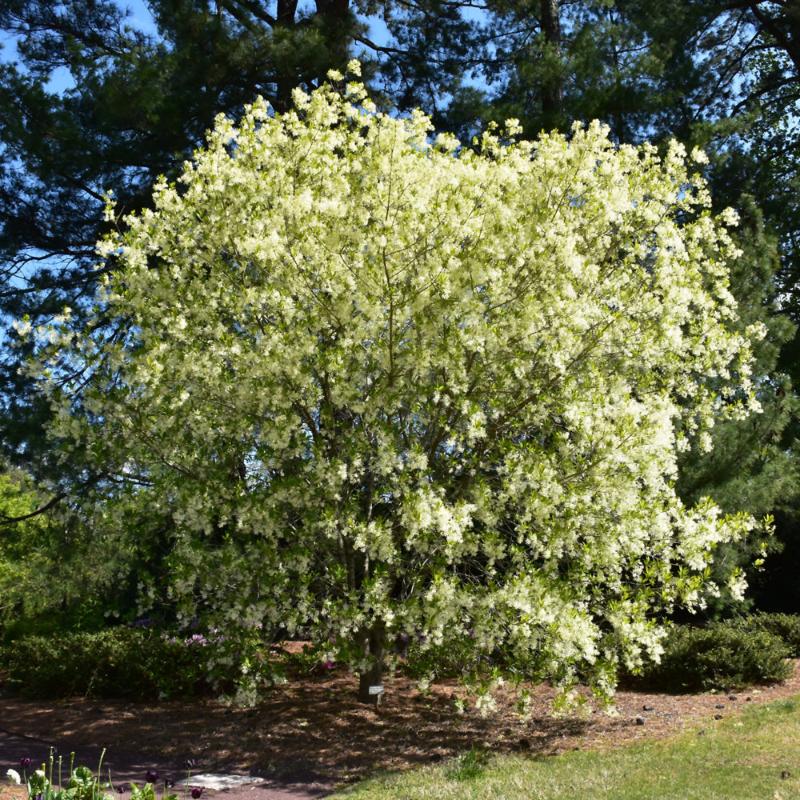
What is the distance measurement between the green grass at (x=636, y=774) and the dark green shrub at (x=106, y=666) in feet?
14.3

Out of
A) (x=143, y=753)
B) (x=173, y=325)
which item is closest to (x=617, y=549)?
(x=173, y=325)

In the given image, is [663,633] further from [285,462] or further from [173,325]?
[173,325]

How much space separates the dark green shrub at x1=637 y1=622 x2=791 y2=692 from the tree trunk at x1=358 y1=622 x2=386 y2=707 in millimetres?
3401

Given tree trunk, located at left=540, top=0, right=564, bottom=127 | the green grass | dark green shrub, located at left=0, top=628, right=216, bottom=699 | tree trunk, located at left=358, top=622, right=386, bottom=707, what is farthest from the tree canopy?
tree trunk, located at left=540, top=0, right=564, bottom=127

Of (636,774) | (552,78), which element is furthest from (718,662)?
(552,78)

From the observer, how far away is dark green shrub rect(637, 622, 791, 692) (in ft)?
32.1

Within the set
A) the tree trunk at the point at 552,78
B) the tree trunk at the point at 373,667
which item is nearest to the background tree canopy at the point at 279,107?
the tree trunk at the point at 552,78

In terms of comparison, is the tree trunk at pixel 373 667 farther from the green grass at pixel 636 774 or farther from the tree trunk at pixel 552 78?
the tree trunk at pixel 552 78

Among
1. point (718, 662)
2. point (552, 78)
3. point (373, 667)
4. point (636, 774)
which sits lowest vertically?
point (636, 774)

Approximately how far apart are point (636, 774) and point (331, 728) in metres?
3.21

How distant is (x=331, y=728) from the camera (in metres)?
8.32

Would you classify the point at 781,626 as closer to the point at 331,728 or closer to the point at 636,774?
the point at 636,774

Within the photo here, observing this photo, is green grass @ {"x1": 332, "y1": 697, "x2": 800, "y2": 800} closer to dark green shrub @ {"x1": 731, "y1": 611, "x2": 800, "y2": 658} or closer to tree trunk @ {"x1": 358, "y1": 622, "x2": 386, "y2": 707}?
tree trunk @ {"x1": 358, "y1": 622, "x2": 386, "y2": 707}

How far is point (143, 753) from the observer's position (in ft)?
25.6
